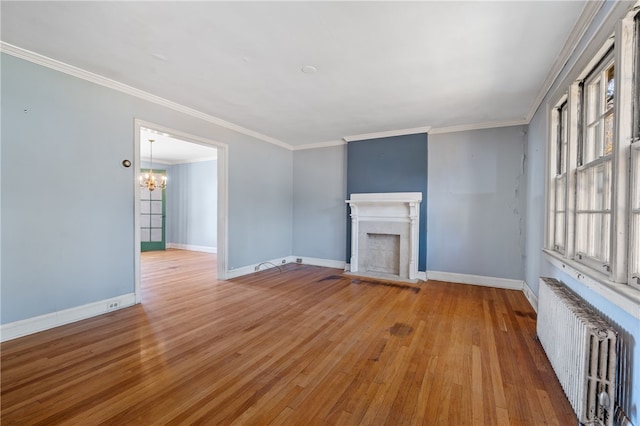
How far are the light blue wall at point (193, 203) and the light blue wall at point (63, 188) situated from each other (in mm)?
4530

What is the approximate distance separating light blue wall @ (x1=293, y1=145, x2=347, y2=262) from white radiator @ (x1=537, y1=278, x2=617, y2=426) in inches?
160

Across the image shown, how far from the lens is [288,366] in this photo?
221 centimetres

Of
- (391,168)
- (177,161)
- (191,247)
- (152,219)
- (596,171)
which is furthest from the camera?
(177,161)

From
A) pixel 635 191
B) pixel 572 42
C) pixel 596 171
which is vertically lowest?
pixel 635 191

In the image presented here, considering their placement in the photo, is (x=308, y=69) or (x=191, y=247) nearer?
(x=308, y=69)

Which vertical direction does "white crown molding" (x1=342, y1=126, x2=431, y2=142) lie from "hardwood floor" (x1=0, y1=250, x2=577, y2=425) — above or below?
above

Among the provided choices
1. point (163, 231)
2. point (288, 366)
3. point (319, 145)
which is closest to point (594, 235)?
point (288, 366)

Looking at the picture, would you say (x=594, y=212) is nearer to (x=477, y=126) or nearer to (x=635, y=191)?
(x=635, y=191)

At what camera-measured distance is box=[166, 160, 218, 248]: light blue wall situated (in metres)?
8.23

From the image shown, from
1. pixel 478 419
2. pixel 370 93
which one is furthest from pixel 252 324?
pixel 370 93

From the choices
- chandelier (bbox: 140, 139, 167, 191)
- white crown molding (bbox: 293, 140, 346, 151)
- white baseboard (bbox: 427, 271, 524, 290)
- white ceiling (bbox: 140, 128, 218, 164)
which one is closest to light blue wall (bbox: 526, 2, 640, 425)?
white baseboard (bbox: 427, 271, 524, 290)

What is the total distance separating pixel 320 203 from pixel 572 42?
4.52m

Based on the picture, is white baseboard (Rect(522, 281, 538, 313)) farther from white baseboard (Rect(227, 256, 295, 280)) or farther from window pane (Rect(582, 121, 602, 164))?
white baseboard (Rect(227, 256, 295, 280))

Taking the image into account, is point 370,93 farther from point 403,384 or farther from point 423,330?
point 403,384
